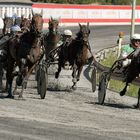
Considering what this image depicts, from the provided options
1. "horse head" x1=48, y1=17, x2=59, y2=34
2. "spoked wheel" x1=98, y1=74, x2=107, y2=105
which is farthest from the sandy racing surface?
"horse head" x1=48, y1=17, x2=59, y2=34

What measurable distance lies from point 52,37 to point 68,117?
9074 mm

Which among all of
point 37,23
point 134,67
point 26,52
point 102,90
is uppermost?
point 37,23

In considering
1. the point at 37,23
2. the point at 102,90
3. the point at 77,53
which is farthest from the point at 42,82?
the point at 77,53

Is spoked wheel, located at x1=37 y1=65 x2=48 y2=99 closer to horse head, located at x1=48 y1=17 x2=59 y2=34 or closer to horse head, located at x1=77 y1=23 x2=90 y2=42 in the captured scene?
horse head, located at x1=77 y1=23 x2=90 y2=42

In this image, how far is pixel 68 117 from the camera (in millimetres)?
13680

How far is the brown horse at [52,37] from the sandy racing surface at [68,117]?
9.89 ft

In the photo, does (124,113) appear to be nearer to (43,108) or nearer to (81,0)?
(43,108)

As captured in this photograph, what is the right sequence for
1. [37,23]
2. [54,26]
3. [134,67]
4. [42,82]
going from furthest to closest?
Answer: [54,26] < [42,82] < [37,23] < [134,67]

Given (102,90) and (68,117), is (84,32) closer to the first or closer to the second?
(102,90)

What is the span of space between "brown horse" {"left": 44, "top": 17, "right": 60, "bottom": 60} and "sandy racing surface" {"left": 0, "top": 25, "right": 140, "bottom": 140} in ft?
9.89

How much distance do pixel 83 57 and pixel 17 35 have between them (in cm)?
312

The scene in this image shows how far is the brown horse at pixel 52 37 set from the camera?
73.3ft

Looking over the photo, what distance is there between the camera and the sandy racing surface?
11.2 meters

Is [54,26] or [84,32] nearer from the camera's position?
[84,32]
